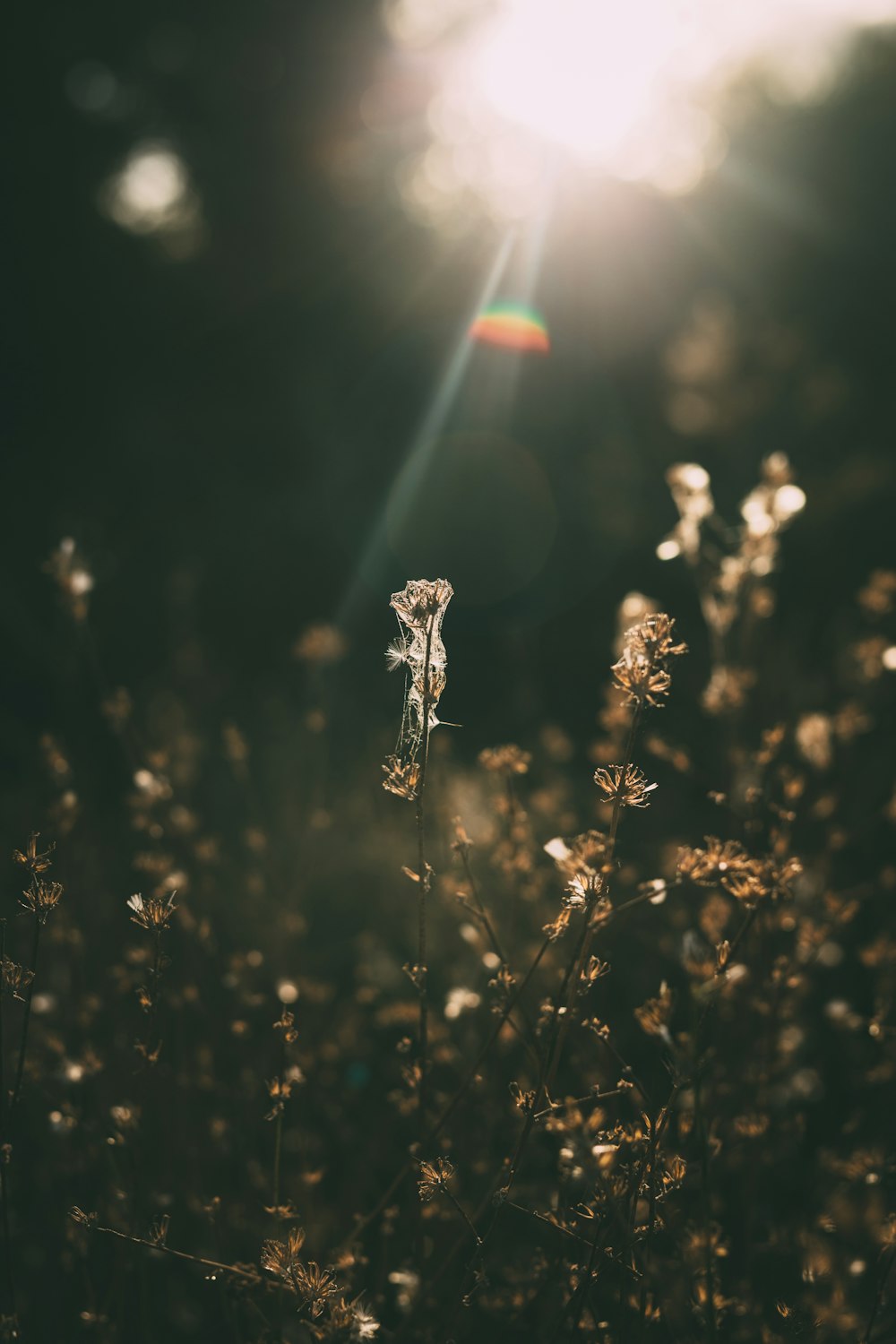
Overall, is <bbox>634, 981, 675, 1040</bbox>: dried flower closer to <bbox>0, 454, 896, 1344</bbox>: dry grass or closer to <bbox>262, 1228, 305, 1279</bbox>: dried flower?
<bbox>0, 454, 896, 1344</bbox>: dry grass

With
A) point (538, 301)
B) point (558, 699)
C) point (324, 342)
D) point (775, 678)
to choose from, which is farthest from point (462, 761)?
point (324, 342)

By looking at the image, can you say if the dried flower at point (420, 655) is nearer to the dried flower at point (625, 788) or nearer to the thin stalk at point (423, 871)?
the thin stalk at point (423, 871)

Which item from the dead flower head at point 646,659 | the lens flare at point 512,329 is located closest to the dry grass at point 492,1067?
the dead flower head at point 646,659

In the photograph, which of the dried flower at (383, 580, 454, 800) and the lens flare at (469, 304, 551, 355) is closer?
the dried flower at (383, 580, 454, 800)

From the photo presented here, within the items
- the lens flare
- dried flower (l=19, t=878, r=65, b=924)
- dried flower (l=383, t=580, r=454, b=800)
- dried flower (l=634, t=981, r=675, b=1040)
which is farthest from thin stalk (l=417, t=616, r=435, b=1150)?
the lens flare

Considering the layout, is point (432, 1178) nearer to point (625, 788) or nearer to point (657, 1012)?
point (657, 1012)

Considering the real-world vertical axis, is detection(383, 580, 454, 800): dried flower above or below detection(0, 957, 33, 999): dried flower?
above

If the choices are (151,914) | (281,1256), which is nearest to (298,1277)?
(281,1256)

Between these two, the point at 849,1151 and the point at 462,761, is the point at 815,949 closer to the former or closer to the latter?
the point at 849,1151

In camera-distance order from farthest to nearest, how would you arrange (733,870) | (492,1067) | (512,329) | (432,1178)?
(512,329)
(492,1067)
(733,870)
(432,1178)
